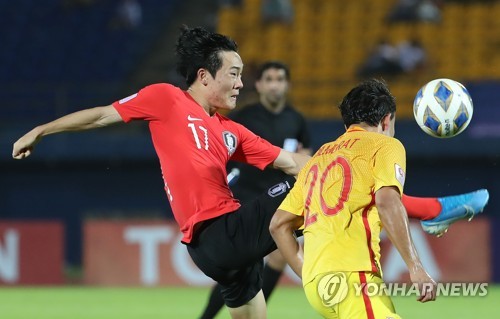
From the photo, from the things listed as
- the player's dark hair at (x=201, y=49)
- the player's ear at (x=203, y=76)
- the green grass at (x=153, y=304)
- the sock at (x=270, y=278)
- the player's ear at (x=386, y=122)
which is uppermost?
the player's dark hair at (x=201, y=49)

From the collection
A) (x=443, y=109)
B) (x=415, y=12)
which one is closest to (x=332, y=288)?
(x=443, y=109)

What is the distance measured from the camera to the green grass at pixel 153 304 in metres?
10.0

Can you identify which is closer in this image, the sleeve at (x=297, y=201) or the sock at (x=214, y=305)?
the sleeve at (x=297, y=201)

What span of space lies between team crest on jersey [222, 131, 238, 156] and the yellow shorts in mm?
1486

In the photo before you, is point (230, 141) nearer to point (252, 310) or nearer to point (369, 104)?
point (252, 310)

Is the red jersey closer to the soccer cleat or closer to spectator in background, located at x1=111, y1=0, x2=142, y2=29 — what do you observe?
the soccer cleat

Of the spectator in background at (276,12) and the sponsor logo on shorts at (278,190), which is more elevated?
the spectator in background at (276,12)

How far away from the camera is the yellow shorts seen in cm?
447

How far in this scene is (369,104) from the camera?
4801mm

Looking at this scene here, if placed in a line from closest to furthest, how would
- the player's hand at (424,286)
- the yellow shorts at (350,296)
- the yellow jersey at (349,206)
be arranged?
the player's hand at (424,286) < the yellow shorts at (350,296) < the yellow jersey at (349,206)

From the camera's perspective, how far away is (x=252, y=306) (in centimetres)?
607

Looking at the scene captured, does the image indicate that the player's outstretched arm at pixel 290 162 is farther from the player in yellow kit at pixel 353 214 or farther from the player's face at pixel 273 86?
the player's face at pixel 273 86

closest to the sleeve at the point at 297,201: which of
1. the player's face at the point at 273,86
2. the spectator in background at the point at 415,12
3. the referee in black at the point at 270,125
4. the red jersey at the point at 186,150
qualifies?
the red jersey at the point at 186,150

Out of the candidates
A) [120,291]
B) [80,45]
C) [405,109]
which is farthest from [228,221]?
[80,45]
